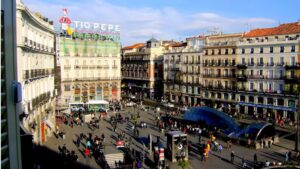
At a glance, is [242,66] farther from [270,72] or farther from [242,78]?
[270,72]

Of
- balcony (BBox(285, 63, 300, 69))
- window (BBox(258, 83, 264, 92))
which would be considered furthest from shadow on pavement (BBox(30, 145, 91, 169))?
window (BBox(258, 83, 264, 92))

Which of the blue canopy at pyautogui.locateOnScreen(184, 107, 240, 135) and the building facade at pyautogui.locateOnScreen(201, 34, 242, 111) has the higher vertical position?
the building facade at pyautogui.locateOnScreen(201, 34, 242, 111)

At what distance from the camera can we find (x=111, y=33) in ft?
257

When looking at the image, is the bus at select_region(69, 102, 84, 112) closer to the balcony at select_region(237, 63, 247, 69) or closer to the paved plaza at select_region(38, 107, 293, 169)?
the paved plaza at select_region(38, 107, 293, 169)

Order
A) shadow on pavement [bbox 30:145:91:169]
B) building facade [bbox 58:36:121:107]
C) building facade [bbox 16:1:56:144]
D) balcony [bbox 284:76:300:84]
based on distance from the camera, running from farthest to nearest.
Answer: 1. building facade [bbox 58:36:121:107]
2. balcony [bbox 284:76:300:84]
3. shadow on pavement [bbox 30:145:91:169]
4. building facade [bbox 16:1:56:144]

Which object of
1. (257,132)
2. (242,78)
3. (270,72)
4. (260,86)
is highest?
A: (270,72)

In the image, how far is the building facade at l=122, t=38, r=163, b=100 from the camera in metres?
84.7

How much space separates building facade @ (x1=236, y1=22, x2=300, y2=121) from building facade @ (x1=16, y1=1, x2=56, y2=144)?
32.5 meters

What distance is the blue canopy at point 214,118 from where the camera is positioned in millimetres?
38812

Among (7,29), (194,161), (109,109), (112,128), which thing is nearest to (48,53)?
(112,128)

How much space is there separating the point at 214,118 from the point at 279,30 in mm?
25304

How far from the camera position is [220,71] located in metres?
64.4

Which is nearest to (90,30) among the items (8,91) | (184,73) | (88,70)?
(88,70)

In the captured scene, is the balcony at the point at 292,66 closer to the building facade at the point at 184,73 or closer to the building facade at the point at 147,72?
the building facade at the point at 184,73
